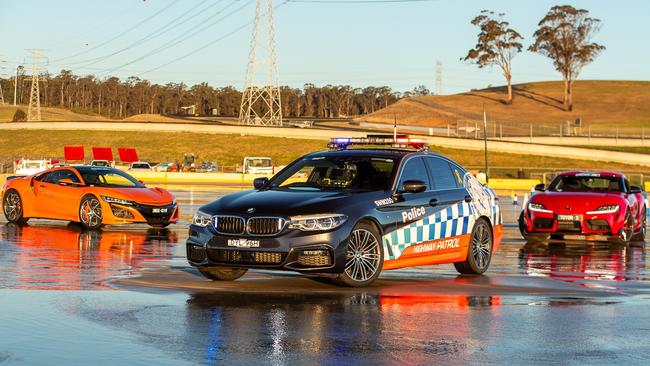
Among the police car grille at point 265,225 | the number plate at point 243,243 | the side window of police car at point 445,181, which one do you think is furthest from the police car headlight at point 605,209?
the number plate at point 243,243

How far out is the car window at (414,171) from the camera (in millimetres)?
13883

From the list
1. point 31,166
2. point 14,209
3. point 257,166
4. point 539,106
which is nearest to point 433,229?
point 14,209

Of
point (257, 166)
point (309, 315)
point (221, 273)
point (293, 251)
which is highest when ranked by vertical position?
point (257, 166)

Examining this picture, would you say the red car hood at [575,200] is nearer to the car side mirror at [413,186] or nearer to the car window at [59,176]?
the car side mirror at [413,186]

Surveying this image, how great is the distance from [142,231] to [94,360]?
1489cm

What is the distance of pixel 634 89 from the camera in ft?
597

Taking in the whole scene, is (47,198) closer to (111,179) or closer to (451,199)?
(111,179)

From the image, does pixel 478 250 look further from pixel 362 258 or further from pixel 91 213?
pixel 91 213

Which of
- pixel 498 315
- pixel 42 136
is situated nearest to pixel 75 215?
pixel 498 315

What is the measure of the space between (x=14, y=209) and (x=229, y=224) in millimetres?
12518

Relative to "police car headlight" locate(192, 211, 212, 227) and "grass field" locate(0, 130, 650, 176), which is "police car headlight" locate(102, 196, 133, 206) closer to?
"police car headlight" locate(192, 211, 212, 227)

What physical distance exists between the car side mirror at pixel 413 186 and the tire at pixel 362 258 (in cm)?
83

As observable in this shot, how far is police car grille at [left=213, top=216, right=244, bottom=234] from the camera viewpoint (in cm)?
1242

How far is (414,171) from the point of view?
14.2 meters
